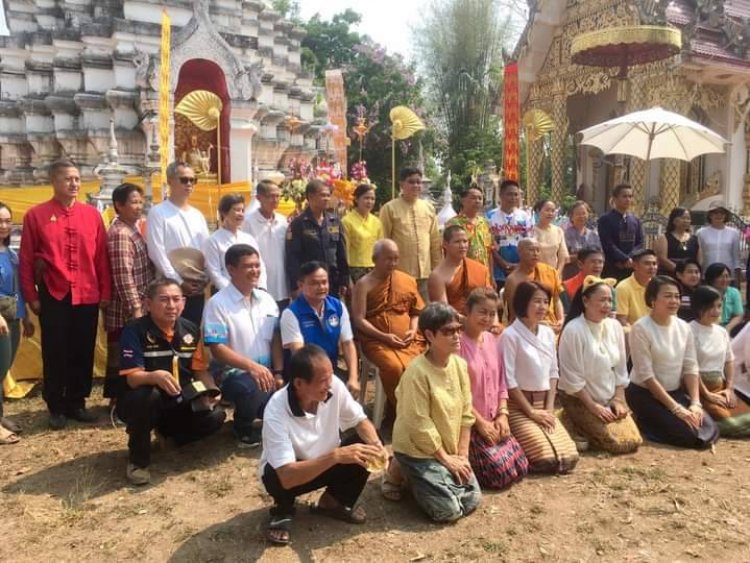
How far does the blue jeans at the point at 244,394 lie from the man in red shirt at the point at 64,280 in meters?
1.22

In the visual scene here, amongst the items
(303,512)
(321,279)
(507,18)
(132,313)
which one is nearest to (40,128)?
(132,313)

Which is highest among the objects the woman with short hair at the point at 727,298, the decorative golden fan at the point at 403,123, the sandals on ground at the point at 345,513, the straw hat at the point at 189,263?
the decorative golden fan at the point at 403,123

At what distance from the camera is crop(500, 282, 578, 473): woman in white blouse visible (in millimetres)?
3979

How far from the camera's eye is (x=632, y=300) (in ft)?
17.1

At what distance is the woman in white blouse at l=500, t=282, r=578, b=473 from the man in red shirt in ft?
9.31

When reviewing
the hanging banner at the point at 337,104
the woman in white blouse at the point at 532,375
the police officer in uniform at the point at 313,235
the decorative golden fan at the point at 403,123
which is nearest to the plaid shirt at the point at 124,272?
the police officer in uniform at the point at 313,235

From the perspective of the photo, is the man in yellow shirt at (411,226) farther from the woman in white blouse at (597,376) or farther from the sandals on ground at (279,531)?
the sandals on ground at (279,531)

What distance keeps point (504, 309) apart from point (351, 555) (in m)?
2.99

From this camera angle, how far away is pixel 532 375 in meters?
4.12

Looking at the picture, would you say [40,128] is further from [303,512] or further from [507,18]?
[507,18]

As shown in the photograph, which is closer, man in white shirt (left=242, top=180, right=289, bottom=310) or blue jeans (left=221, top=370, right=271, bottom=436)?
blue jeans (left=221, top=370, right=271, bottom=436)

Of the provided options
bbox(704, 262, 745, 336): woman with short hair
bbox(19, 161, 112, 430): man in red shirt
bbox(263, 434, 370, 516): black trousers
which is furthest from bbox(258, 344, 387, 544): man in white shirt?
bbox(704, 262, 745, 336): woman with short hair

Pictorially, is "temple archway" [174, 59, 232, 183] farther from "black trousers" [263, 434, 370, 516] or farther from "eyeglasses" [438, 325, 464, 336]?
"black trousers" [263, 434, 370, 516]

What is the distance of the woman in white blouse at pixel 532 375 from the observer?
13.1 ft
